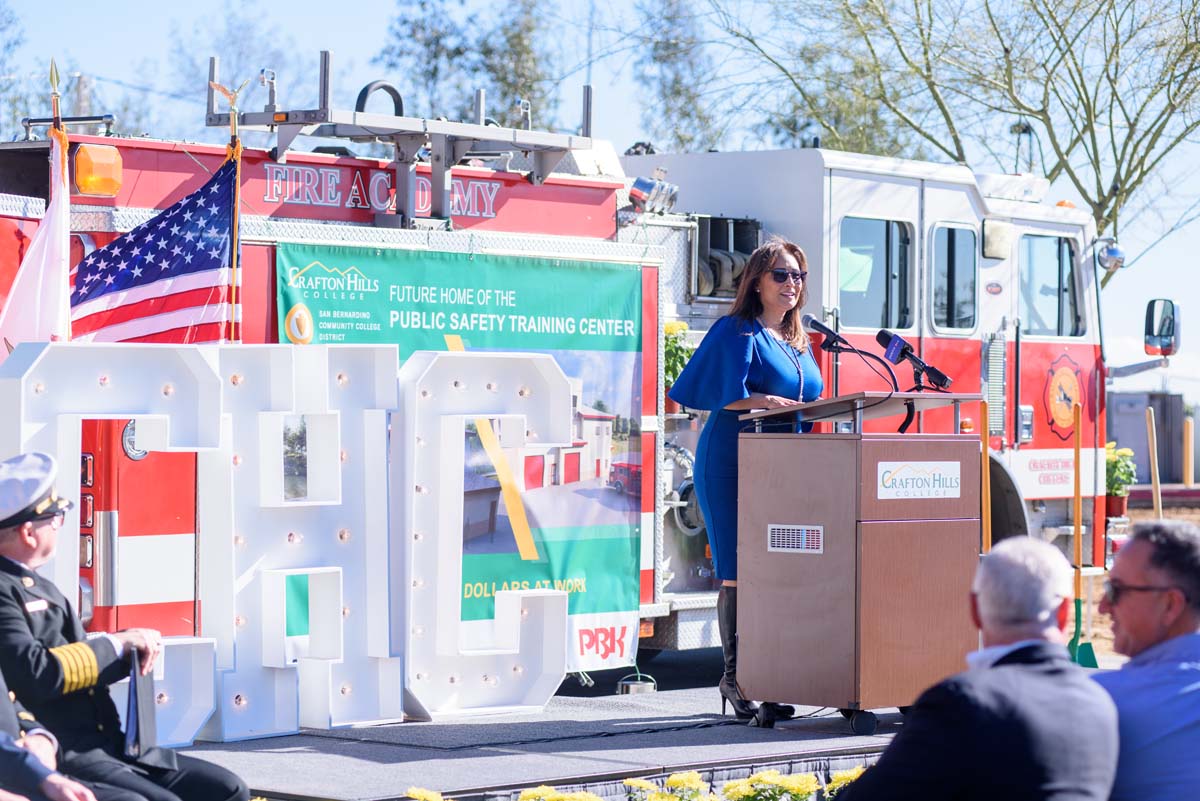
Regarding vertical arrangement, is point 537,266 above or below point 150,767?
above

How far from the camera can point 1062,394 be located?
1033 centimetres

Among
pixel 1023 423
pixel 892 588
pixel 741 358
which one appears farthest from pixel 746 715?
pixel 1023 423

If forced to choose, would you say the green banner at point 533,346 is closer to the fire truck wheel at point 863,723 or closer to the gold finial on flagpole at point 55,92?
the gold finial on flagpole at point 55,92

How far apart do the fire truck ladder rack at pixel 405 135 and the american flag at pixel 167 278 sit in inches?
16.0

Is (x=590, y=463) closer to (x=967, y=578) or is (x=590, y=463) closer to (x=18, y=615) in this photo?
(x=967, y=578)

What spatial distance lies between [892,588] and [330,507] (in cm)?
197

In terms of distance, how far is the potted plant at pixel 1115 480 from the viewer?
11.0m

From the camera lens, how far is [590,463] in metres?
8.12

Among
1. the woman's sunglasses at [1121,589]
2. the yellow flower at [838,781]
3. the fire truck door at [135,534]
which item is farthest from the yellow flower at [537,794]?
the woman's sunglasses at [1121,589]

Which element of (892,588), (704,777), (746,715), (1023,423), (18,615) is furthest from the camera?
(1023,423)

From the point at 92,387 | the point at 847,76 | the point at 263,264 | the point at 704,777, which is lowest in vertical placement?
the point at 704,777

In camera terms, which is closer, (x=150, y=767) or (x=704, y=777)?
(x=150, y=767)

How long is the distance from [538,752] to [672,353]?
2821mm

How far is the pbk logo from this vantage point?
316 inches
